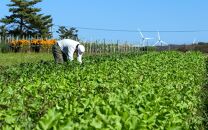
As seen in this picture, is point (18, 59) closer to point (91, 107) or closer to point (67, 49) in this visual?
point (67, 49)

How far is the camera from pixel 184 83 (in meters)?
10.0

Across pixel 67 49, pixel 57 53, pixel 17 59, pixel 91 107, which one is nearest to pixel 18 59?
pixel 17 59

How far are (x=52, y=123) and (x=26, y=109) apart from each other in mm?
1622


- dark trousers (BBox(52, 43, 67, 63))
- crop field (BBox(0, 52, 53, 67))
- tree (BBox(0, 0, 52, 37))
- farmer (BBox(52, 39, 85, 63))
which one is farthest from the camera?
tree (BBox(0, 0, 52, 37))

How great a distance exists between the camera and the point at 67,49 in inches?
720

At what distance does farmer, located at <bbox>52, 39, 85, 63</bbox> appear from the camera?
18094 millimetres

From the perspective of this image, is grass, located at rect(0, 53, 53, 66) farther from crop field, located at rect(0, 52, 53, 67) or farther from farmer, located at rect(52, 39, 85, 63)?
farmer, located at rect(52, 39, 85, 63)

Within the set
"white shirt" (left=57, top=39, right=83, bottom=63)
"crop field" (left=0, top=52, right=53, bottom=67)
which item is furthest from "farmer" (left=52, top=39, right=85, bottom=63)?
"crop field" (left=0, top=52, right=53, bottom=67)

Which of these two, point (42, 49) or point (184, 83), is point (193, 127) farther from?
point (42, 49)

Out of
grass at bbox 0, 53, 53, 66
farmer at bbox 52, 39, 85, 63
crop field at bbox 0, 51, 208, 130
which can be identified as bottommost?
grass at bbox 0, 53, 53, 66

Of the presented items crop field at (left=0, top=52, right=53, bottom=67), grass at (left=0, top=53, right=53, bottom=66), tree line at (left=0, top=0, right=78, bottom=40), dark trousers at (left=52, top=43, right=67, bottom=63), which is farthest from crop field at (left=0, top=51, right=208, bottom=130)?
tree line at (left=0, top=0, right=78, bottom=40)

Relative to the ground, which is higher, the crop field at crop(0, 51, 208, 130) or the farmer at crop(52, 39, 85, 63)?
the farmer at crop(52, 39, 85, 63)

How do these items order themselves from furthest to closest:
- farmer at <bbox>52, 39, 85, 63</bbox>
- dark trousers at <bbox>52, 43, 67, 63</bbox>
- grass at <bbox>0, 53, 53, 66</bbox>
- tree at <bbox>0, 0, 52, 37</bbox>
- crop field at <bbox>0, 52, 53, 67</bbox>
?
tree at <bbox>0, 0, 52, 37</bbox>, grass at <bbox>0, 53, 53, 66</bbox>, crop field at <bbox>0, 52, 53, 67</bbox>, dark trousers at <bbox>52, 43, 67, 63</bbox>, farmer at <bbox>52, 39, 85, 63</bbox>

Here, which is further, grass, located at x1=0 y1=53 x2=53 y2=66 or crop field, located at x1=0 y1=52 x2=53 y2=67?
grass, located at x1=0 y1=53 x2=53 y2=66
